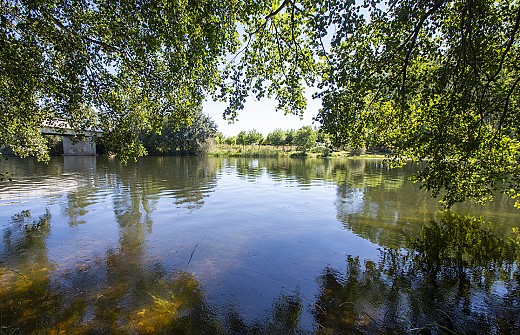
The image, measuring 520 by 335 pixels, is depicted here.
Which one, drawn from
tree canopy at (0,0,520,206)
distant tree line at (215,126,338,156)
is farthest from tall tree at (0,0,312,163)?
distant tree line at (215,126,338,156)

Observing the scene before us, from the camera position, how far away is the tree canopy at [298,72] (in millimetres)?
6504

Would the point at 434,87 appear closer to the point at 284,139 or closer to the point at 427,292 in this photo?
the point at 427,292

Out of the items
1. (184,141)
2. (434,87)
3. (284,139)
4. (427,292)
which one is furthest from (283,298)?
(284,139)

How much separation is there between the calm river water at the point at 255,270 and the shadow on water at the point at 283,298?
29 mm

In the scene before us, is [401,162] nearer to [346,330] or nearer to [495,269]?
[495,269]

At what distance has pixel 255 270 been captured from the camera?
25.1ft

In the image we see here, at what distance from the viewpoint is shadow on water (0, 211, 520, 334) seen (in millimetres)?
5133

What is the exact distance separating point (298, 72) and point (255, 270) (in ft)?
21.6

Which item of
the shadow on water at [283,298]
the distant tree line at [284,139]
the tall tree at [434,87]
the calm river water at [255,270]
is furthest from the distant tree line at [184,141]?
the tall tree at [434,87]

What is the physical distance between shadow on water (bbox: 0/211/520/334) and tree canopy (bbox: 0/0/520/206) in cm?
263

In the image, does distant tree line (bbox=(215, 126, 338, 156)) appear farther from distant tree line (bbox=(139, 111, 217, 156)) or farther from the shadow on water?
the shadow on water

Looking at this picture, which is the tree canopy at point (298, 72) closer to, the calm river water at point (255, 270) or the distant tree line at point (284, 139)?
the calm river water at point (255, 270)

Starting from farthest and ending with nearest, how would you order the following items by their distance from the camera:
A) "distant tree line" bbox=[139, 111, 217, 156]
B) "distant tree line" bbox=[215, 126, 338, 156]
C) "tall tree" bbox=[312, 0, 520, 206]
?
"distant tree line" bbox=[215, 126, 338, 156], "distant tree line" bbox=[139, 111, 217, 156], "tall tree" bbox=[312, 0, 520, 206]

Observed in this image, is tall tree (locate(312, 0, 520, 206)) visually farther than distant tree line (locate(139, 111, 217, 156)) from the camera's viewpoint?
No
